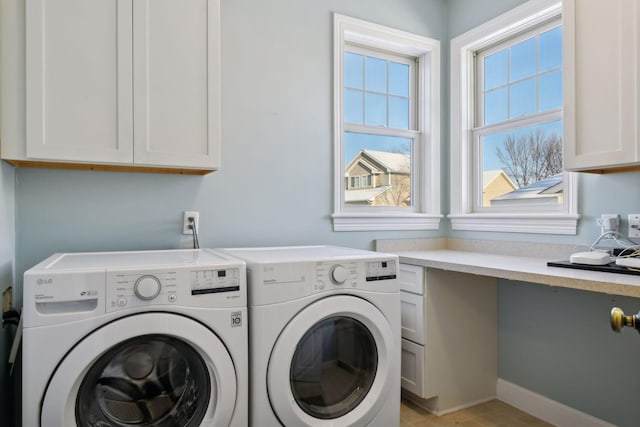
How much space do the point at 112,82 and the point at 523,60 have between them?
2342 millimetres

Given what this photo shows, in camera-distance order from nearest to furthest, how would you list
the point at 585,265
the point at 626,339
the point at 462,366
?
the point at 585,265 → the point at 626,339 → the point at 462,366

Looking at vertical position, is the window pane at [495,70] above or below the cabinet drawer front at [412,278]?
above

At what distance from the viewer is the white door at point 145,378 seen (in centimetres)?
119

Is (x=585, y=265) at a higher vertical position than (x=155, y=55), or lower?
lower

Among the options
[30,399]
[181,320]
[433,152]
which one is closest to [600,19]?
[433,152]

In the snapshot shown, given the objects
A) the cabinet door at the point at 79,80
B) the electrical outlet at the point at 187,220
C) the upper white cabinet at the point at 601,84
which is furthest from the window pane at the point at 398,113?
the cabinet door at the point at 79,80

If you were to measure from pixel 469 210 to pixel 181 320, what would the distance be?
217 centimetres

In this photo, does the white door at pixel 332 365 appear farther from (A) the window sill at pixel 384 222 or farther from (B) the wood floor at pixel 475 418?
(A) the window sill at pixel 384 222

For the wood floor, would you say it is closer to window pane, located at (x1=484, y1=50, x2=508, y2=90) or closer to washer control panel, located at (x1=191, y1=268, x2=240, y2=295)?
washer control panel, located at (x1=191, y1=268, x2=240, y2=295)

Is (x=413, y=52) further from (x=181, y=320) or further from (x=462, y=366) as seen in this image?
(x=181, y=320)

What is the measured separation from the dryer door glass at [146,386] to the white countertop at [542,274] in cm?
127

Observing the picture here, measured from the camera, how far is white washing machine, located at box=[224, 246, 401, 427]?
1466mm


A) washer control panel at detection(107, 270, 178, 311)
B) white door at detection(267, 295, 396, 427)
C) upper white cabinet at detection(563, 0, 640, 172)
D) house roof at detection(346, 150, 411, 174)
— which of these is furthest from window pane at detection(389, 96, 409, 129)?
washer control panel at detection(107, 270, 178, 311)

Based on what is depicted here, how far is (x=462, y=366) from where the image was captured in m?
2.31
